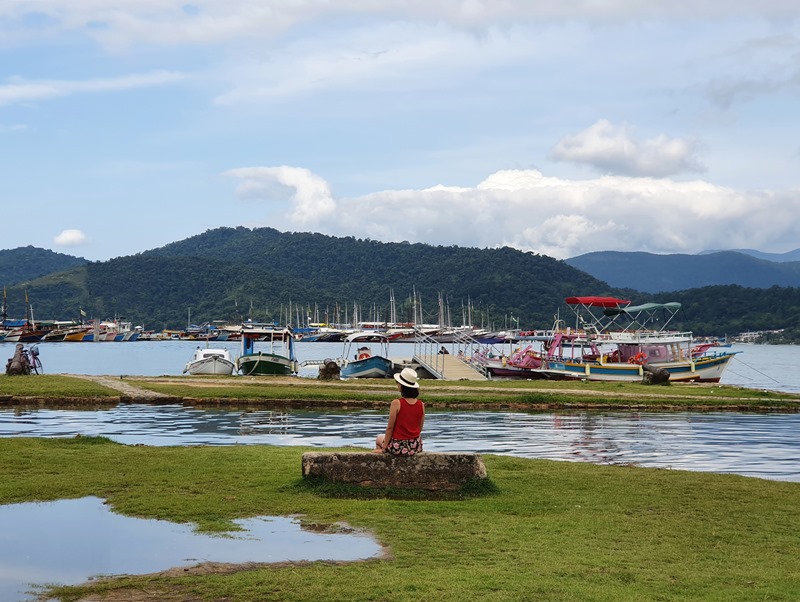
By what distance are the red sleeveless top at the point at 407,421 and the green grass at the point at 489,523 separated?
893mm

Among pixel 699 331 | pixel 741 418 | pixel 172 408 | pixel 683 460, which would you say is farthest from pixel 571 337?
pixel 699 331

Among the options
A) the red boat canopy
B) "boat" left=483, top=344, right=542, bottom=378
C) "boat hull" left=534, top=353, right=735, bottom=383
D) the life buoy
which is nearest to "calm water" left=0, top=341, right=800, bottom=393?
"boat hull" left=534, top=353, right=735, bottom=383

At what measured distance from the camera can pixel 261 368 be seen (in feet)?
189

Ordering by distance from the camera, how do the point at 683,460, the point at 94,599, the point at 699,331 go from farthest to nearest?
the point at 699,331, the point at 683,460, the point at 94,599

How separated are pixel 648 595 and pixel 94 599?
15.6 ft

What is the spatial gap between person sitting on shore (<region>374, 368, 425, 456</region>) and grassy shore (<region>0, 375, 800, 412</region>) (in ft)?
71.1

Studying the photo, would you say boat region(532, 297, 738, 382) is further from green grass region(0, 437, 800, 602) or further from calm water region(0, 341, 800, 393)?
green grass region(0, 437, 800, 602)

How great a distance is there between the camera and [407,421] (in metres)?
13.8

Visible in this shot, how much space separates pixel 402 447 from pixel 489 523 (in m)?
2.25

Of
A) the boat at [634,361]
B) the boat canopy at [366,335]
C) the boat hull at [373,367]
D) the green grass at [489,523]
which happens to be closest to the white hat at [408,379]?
the green grass at [489,523]

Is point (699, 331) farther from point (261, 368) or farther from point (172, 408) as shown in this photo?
point (172, 408)

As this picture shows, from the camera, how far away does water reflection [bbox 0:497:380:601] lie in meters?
9.96

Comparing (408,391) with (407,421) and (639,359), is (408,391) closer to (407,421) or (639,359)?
(407,421)

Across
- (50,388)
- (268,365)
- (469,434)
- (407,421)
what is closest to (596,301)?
(268,365)
